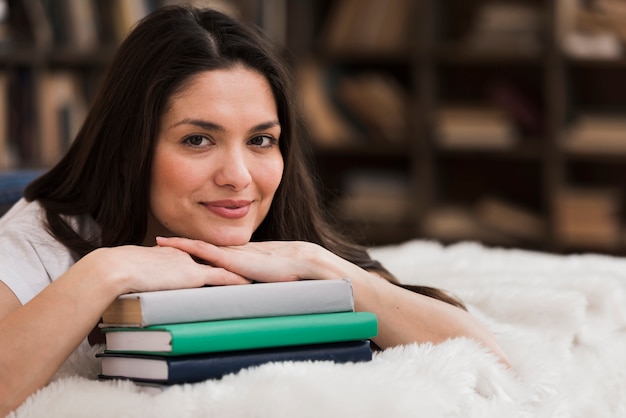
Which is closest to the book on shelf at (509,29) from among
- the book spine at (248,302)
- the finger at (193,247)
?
the finger at (193,247)

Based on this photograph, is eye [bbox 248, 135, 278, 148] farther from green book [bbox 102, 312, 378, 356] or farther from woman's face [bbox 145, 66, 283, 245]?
green book [bbox 102, 312, 378, 356]

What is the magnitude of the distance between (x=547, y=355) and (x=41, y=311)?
0.68 m

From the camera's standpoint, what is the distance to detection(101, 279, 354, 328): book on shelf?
1084mm

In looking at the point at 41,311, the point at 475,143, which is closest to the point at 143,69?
the point at 41,311

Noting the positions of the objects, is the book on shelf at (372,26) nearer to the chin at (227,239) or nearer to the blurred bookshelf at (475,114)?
the blurred bookshelf at (475,114)

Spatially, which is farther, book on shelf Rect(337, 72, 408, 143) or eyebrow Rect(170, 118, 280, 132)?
book on shelf Rect(337, 72, 408, 143)

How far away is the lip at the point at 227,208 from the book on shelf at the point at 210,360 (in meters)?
0.32

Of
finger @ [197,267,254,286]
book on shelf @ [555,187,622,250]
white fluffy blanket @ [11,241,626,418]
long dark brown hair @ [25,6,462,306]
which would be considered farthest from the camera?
book on shelf @ [555,187,622,250]

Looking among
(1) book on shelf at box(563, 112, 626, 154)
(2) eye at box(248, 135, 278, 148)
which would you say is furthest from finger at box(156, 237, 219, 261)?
(1) book on shelf at box(563, 112, 626, 154)

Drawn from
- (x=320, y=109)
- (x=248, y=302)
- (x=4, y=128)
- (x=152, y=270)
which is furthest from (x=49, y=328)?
(x=320, y=109)

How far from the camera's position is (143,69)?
5.02ft

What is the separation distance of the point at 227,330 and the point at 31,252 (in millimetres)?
504

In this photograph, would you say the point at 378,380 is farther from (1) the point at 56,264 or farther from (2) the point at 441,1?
(2) the point at 441,1

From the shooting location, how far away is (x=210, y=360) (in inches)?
42.3
